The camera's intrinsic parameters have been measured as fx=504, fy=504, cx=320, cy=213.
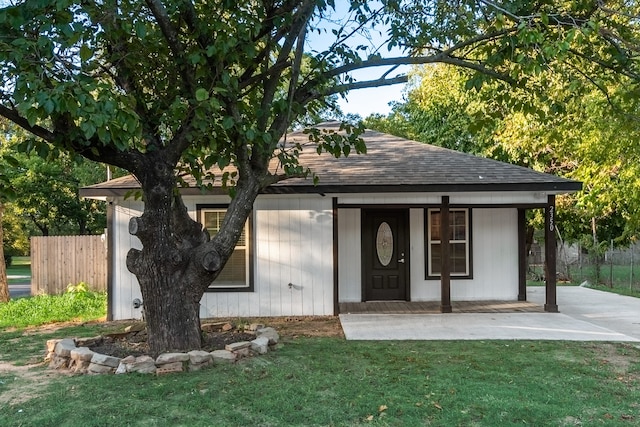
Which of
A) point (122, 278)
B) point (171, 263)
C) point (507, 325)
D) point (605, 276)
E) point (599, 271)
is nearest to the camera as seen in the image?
point (171, 263)

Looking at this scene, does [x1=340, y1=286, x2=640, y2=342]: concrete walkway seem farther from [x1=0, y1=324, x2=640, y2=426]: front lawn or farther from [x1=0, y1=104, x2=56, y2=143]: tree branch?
[x1=0, y1=104, x2=56, y2=143]: tree branch

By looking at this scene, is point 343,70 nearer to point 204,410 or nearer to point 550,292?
point 204,410

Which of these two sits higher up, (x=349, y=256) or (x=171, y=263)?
(x=171, y=263)

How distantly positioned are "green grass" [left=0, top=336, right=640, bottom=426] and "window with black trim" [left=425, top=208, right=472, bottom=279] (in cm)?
453

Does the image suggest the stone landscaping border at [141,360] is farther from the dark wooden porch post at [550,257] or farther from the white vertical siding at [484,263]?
A: the dark wooden porch post at [550,257]

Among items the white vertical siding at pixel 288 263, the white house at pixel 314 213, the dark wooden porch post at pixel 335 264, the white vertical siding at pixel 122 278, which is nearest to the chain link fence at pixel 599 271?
the white house at pixel 314 213

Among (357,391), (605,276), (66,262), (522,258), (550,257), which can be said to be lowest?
(605,276)

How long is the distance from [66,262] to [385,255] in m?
8.92

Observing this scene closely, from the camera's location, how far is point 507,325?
325 inches

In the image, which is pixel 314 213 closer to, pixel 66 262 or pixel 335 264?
pixel 335 264

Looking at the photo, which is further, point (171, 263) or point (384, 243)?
point (384, 243)

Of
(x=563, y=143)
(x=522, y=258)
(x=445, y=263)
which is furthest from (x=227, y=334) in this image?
(x=563, y=143)

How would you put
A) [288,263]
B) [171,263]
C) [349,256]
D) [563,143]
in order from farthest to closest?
[563,143], [349,256], [288,263], [171,263]

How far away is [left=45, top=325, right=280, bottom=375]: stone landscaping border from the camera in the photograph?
5.55 metres
